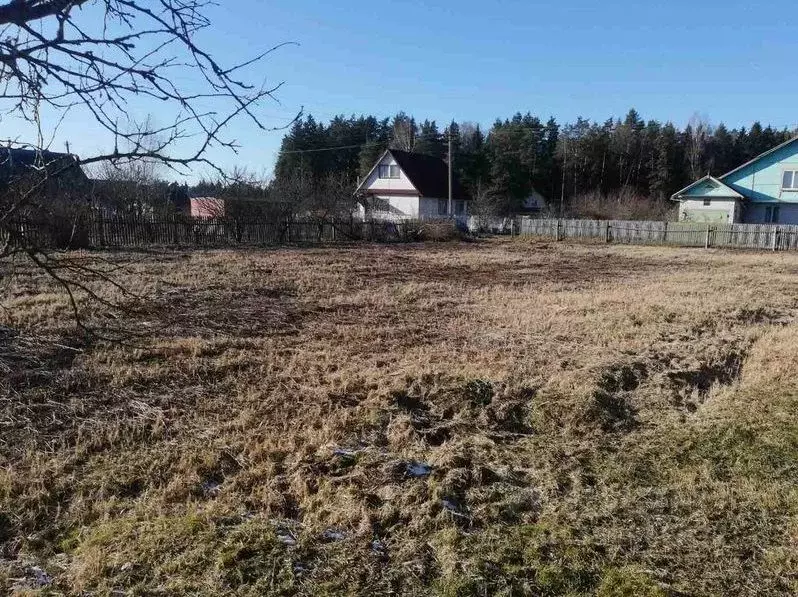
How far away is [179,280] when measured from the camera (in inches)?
467

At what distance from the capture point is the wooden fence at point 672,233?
26.8 meters

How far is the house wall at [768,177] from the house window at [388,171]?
21401 millimetres

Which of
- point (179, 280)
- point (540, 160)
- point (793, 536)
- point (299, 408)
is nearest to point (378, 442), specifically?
point (299, 408)

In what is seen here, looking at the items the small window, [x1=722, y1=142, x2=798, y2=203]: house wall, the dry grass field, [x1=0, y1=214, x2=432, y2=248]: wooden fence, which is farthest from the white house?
the dry grass field

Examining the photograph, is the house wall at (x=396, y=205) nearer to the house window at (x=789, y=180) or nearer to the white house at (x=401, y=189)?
the white house at (x=401, y=189)

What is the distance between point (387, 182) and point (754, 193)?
23.7m

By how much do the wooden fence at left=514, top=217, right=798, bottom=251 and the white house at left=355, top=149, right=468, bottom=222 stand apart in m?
8.57

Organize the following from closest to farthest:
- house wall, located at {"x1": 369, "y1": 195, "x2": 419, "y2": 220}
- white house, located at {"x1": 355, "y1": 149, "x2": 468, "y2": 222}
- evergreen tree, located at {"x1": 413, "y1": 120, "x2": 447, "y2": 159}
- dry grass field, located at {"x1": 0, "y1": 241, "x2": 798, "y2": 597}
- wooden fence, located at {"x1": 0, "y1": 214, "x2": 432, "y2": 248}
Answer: dry grass field, located at {"x1": 0, "y1": 241, "x2": 798, "y2": 597}
wooden fence, located at {"x1": 0, "y1": 214, "x2": 432, "y2": 248}
white house, located at {"x1": 355, "y1": 149, "x2": 468, "y2": 222}
house wall, located at {"x1": 369, "y1": 195, "x2": 419, "y2": 220}
evergreen tree, located at {"x1": 413, "y1": 120, "x2": 447, "y2": 159}

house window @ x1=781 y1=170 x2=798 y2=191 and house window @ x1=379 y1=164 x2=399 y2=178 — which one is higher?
house window @ x1=379 y1=164 x2=399 y2=178

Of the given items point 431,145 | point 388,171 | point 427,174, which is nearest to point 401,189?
point 388,171

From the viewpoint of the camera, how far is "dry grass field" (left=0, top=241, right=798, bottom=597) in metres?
2.75

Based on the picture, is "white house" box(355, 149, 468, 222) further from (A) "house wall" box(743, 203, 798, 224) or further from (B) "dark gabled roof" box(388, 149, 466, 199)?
(A) "house wall" box(743, 203, 798, 224)

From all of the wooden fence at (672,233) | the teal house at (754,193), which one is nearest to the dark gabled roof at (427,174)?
the wooden fence at (672,233)

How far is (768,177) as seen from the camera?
1319 inches
